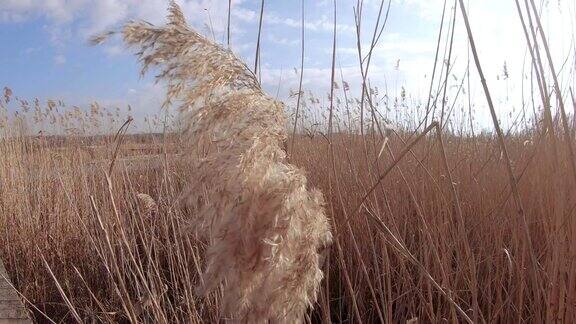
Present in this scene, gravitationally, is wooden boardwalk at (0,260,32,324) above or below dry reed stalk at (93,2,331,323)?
below

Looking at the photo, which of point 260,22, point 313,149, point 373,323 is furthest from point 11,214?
point 260,22

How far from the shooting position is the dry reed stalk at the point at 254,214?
1.98 ft

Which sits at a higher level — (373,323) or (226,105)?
(226,105)

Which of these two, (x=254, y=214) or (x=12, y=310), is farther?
(x=12, y=310)

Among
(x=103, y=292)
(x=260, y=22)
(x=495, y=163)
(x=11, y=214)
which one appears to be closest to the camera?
(x=260, y=22)

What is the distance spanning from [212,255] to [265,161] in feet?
0.38

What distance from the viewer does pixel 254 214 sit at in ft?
1.99

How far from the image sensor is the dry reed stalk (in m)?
0.60

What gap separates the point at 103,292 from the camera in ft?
8.75

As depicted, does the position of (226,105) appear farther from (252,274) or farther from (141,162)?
(141,162)

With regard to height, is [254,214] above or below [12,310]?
above

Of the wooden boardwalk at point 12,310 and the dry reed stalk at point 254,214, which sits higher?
the dry reed stalk at point 254,214

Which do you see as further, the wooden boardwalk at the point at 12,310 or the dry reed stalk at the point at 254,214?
the wooden boardwalk at the point at 12,310

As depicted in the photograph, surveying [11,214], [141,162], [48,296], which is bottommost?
[48,296]
